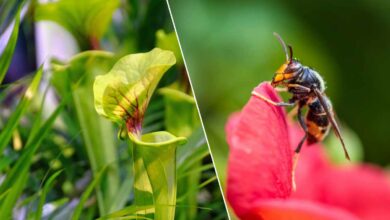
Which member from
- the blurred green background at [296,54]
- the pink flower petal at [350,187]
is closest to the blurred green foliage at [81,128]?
the blurred green background at [296,54]

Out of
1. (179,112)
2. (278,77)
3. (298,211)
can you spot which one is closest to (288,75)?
(278,77)

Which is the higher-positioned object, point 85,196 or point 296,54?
point 296,54

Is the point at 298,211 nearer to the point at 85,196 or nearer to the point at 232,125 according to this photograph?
the point at 232,125

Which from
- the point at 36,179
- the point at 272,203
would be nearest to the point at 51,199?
the point at 36,179

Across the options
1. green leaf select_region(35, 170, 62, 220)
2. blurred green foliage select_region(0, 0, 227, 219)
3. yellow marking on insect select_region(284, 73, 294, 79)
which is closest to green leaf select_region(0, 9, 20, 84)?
blurred green foliage select_region(0, 0, 227, 219)

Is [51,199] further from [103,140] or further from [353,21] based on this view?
[353,21]
